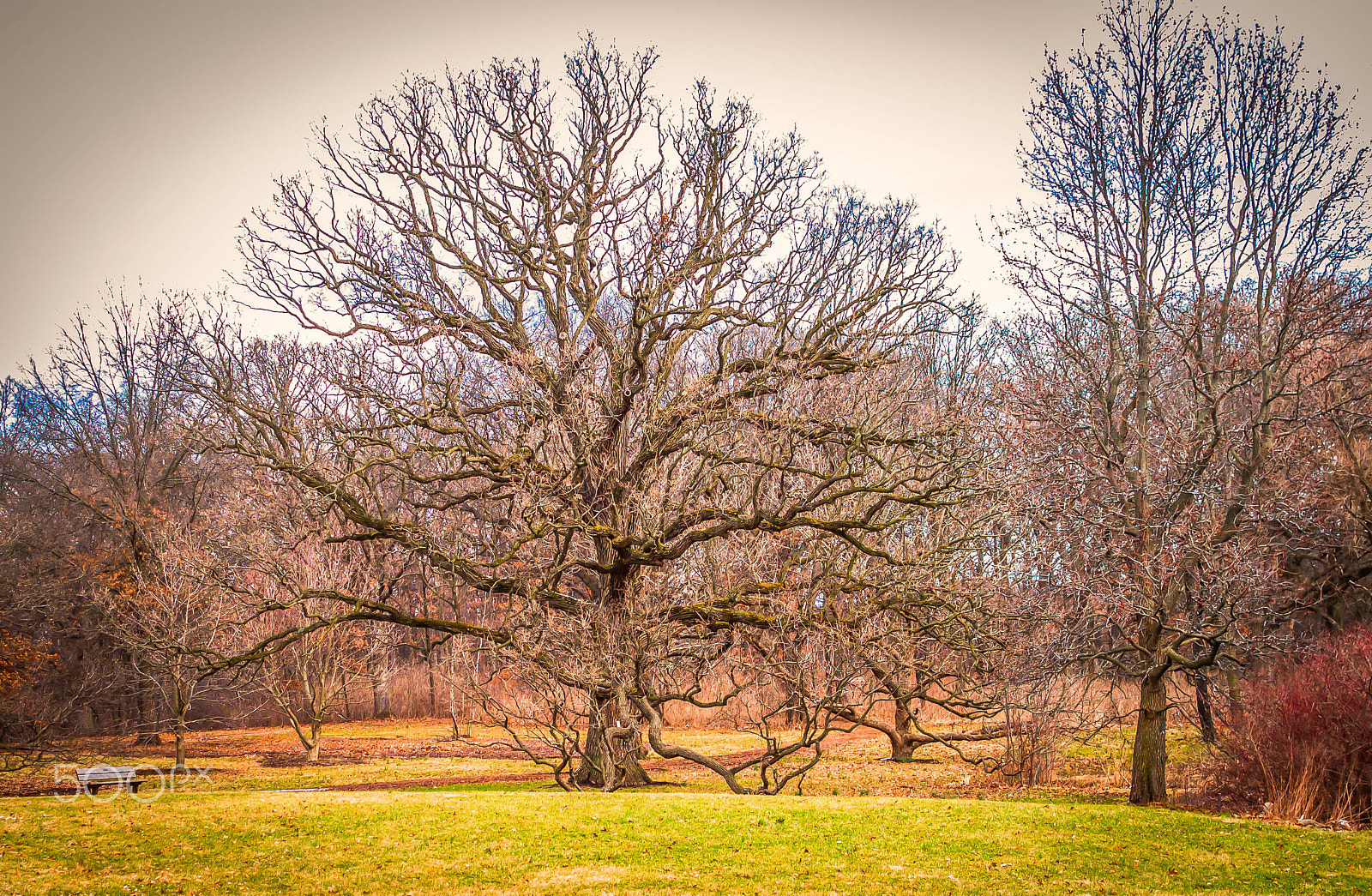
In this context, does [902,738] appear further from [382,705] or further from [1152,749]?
[382,705]

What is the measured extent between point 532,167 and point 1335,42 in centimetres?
1428

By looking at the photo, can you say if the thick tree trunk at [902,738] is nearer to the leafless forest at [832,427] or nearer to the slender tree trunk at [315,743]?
the leafless forest at [832,427]

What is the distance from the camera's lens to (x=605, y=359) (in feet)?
56.1

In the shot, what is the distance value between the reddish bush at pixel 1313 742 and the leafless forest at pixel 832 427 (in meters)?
0.06

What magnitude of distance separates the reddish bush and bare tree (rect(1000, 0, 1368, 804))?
33.5 inches

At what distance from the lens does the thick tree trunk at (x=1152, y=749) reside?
1325cm

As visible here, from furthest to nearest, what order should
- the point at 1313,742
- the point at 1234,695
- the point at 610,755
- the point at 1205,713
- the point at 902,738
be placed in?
the point at 902,738 → the point at 1234,695 → the point at 1205,713 → the point at 610,755 → the point at 1313,742

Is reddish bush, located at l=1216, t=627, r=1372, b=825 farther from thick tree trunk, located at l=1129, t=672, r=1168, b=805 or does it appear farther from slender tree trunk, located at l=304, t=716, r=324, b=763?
slender tree trunk, located at l=304, t=716, r=324, b=763

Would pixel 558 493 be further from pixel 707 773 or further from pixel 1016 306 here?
pixel 1016 306

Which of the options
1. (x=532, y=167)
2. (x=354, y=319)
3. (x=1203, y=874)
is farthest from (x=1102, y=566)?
(x=354, y=319)

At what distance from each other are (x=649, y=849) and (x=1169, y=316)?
42.4 ft
